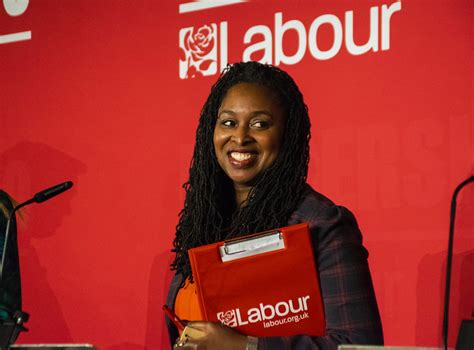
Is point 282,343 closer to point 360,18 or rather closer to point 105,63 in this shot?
point 360,18

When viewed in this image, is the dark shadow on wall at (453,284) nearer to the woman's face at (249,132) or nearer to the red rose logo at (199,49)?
the woman's face at (249,132)

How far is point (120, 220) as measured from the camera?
3660mm

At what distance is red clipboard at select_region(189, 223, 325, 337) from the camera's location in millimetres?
1917

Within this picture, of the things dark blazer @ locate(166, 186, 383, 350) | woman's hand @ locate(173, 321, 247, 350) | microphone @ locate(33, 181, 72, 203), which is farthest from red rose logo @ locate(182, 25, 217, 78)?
woman's hand @ locate(173, 321, 247, 350)

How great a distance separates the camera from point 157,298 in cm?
353

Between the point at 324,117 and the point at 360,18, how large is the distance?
0.40m

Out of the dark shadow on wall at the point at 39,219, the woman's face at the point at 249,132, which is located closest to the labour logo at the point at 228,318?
the woman's face at the point at 249,132

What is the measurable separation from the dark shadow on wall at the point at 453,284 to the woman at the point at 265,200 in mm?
834

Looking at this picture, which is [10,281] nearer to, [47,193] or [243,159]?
[47,193]

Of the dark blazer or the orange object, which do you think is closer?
the dark blazer

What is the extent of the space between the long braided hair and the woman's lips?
0.05 meters

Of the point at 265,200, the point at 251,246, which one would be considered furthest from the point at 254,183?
the point at 251,246

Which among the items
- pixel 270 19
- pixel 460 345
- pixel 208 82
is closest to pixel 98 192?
pixel 208 82

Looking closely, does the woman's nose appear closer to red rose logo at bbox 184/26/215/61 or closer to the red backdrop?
the red backdrop
